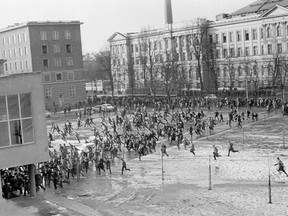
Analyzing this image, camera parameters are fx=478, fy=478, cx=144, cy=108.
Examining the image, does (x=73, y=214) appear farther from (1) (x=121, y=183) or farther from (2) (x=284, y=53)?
(2) (x=284, y=53)

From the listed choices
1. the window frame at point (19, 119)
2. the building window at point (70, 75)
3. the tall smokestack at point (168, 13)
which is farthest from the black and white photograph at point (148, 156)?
the tall smokestack at point (168, 13)

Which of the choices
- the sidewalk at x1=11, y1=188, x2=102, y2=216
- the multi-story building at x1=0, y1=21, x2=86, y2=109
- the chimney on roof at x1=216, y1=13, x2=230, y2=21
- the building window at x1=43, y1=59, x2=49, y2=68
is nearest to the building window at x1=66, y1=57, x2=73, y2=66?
the multi-story building at x1=0, y1=21, x2=86, y2=109

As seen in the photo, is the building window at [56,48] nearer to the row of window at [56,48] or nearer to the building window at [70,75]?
the row of window at [56,48]

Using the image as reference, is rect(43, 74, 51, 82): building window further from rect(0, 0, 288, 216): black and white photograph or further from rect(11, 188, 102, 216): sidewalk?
rect(11, 188, 102, 216): sidewalk

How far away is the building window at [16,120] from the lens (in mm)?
21797

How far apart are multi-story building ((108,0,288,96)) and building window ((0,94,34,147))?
54.4 meters

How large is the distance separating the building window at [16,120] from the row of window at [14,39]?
63.6m

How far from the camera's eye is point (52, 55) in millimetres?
85375

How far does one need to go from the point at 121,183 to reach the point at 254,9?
230 ft

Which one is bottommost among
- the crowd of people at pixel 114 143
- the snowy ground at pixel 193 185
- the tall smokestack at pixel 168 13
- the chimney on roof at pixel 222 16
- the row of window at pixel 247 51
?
the snowy ground at pixel 193 185

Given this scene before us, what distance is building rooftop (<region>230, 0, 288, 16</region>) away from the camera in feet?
280

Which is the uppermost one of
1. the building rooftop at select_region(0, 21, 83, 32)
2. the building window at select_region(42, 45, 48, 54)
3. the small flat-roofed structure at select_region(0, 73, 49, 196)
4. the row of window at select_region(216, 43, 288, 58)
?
the building rooftop at select_region(0, 21, 83, 32)

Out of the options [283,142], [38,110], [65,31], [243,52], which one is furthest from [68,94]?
[38,110]

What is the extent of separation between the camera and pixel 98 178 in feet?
95.0
